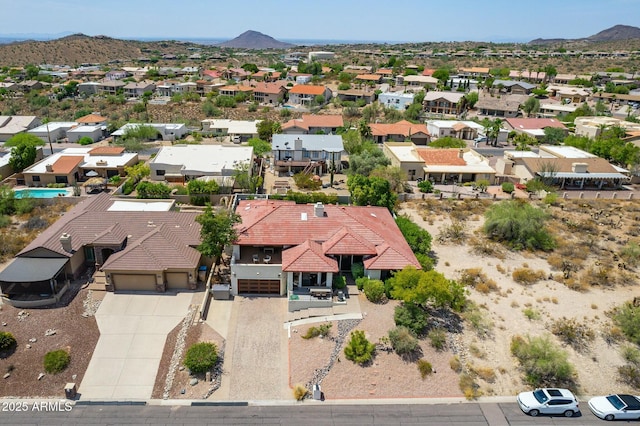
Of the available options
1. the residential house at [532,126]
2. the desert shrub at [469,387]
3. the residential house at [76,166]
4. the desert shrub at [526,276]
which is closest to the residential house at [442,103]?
the residential house at [532,126]

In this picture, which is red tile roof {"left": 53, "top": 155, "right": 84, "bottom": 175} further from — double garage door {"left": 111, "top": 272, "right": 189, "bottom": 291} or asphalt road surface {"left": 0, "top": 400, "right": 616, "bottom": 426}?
asphalt road surface {"left": 0, "top": 400, "right": 616, "bottom": 426}

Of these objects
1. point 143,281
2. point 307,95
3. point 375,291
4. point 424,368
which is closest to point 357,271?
point 375,291

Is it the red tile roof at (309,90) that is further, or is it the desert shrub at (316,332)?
the red tile roof at (309,90)

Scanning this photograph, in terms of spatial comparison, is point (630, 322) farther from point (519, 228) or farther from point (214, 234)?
point (214, 234)

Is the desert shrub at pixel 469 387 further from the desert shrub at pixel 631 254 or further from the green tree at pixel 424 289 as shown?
the desert shrub at pixel 631 254

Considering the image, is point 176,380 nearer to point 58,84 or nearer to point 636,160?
point 636,160

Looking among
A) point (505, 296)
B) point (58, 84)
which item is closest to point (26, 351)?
point (505, 296)
